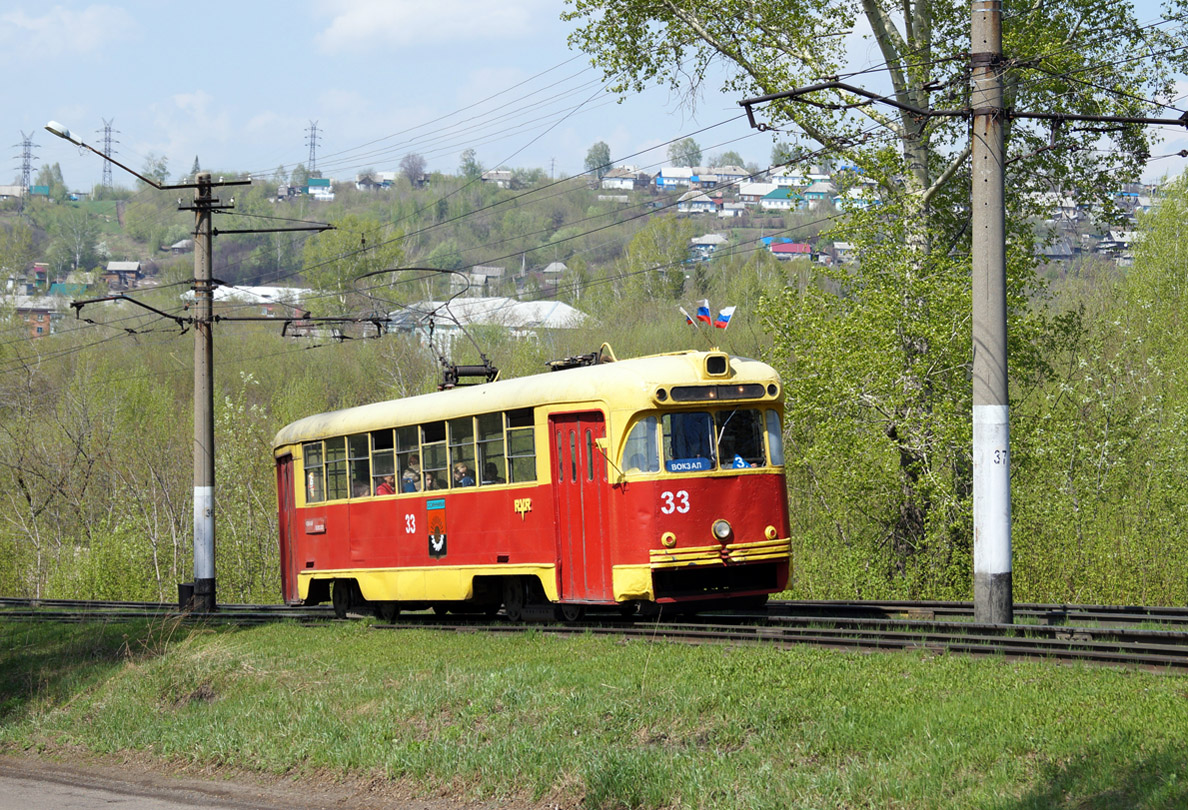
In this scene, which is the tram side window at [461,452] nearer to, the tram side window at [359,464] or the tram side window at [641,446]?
the tram side window at [359,464]

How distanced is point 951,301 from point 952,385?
1.83 metres

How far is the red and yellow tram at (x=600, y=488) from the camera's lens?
14.4 metres

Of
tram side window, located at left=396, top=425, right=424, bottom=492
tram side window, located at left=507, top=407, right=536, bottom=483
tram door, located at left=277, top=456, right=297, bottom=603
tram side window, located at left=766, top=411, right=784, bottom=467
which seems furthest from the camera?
tram door, located at left=277, top=456, right=297, bottom=603

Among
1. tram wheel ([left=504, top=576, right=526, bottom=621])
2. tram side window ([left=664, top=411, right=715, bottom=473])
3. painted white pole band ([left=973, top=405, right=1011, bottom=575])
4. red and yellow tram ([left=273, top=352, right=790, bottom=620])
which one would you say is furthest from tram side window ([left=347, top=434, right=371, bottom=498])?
painted white pole band ([left=973, top=405, right=1011, bottom=575])

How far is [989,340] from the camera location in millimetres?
13852

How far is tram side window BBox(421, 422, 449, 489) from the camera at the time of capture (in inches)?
686

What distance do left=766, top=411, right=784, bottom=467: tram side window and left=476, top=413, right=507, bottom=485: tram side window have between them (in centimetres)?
326

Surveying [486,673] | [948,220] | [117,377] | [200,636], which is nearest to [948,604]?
[486,673]

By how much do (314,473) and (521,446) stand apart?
618 centimetres

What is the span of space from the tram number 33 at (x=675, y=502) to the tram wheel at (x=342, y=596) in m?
7.83

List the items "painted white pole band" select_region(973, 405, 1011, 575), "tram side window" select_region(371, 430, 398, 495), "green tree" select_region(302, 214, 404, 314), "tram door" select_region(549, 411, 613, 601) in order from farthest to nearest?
"green tree" select_region(302, 214, 404, 314)
"tram side window" select_region(371, 430, 398, 495)
"tram door" select_region(549, 411, 613, 601)
"painted white pole band" select_region(973, 405, 1011, 575)

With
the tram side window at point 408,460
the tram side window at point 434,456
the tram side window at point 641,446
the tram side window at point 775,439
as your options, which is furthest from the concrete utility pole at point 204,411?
the tram side window at point 775,439

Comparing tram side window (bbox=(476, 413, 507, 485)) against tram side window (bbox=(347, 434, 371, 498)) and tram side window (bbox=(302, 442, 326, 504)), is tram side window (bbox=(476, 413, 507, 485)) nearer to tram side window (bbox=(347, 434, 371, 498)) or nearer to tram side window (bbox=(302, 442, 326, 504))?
tram side window (bbox=(347, 434, 371, 498))

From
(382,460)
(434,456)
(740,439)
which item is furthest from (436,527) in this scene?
(740,439)
